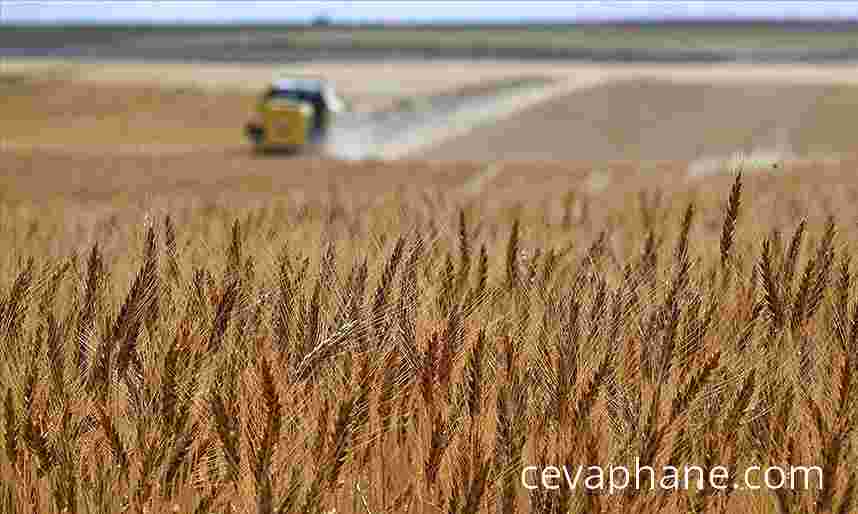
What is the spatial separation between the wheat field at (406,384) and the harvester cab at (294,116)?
2783 centimetres

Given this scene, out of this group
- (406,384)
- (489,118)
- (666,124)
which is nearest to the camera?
(406,384)

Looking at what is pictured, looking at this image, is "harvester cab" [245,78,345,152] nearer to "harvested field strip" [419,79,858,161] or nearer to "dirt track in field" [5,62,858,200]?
"dirt track in field" [5,62,858,200]

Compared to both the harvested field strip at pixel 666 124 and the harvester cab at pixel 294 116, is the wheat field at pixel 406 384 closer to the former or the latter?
the harvested field strip at pixel 666 124

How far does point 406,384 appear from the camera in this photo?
7.38 ft

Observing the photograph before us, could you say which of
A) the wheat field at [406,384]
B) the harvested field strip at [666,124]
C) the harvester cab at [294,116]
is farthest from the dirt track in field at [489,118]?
the wheat field at [406,384]

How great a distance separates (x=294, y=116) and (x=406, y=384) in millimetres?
28755

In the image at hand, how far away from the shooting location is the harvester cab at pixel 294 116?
3070 cm

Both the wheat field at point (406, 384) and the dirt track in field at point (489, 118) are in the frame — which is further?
the dirt track in field at point (489, 118)

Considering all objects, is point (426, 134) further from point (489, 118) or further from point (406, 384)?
point (406, 384)

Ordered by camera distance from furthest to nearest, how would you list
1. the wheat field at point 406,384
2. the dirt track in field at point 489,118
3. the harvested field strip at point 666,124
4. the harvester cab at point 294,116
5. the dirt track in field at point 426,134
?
the dirt track in field at point 489,118 → the harvested field strip at point 666,124 → the harvester cab at point 294,116 → the dirt track in field at point 426,134 → the wheat field at point 406,384

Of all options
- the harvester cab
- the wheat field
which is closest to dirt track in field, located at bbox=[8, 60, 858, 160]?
the harvester cab

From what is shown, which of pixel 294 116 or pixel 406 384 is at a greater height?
pixel 406 384

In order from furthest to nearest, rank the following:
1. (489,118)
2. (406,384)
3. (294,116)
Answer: (489,118), (294,116), (406,384)

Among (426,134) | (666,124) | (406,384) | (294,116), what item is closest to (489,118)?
(426,134)
